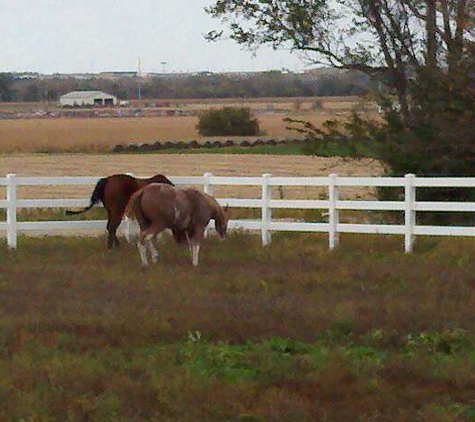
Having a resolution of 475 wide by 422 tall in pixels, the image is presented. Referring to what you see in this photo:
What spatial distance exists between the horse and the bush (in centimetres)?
7188

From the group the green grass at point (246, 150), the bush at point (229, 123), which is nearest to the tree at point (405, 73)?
the green grass at point (246, 150)

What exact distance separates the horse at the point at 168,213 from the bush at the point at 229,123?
71885 mm

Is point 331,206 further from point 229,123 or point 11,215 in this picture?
point 229,123

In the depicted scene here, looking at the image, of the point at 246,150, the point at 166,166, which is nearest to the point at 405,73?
Answer: the point at 166,166

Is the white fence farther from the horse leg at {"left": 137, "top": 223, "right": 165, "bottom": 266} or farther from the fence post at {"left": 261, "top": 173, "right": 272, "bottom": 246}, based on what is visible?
the horse leg at {"left": 137, "top": 223, "right": 165, "bottom": 266}

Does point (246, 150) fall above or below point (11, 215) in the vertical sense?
below

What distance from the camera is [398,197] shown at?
24641 mm

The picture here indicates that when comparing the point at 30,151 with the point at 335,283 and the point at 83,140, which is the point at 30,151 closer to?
Result: the point at 83,140

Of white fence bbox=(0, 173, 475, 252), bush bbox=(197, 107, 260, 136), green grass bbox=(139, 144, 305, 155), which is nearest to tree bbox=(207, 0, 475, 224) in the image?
white fence bbox=(0, 173, 475, 252)

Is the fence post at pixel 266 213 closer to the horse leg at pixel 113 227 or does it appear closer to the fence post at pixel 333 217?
the fence post at pixel 333 217

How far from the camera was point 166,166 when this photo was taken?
171 feet

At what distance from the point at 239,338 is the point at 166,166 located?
40627 millimetres

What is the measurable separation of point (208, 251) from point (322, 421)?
11.0 m

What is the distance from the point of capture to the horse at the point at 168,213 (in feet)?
58.3
